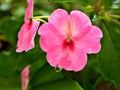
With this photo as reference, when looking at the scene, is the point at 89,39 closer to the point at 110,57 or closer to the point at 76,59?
the point at 76,59

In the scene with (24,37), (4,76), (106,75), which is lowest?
(4,76)

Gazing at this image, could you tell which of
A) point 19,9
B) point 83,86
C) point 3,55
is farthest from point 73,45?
point 19,9

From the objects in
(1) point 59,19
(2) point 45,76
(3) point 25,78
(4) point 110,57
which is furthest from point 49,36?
(2) point 45,76

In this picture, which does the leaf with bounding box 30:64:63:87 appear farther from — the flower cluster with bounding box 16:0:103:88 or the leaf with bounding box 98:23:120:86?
the flower cluster with bounding box 16:0:103:88

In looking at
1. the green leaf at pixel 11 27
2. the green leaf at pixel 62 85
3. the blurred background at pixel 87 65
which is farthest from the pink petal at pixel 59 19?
the green leaf at pixel 11 27

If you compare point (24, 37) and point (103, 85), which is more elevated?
point (24, 37)

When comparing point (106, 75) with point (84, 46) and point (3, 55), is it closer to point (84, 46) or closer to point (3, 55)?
point (84, 46)

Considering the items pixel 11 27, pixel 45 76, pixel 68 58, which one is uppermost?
pixel 68 58
